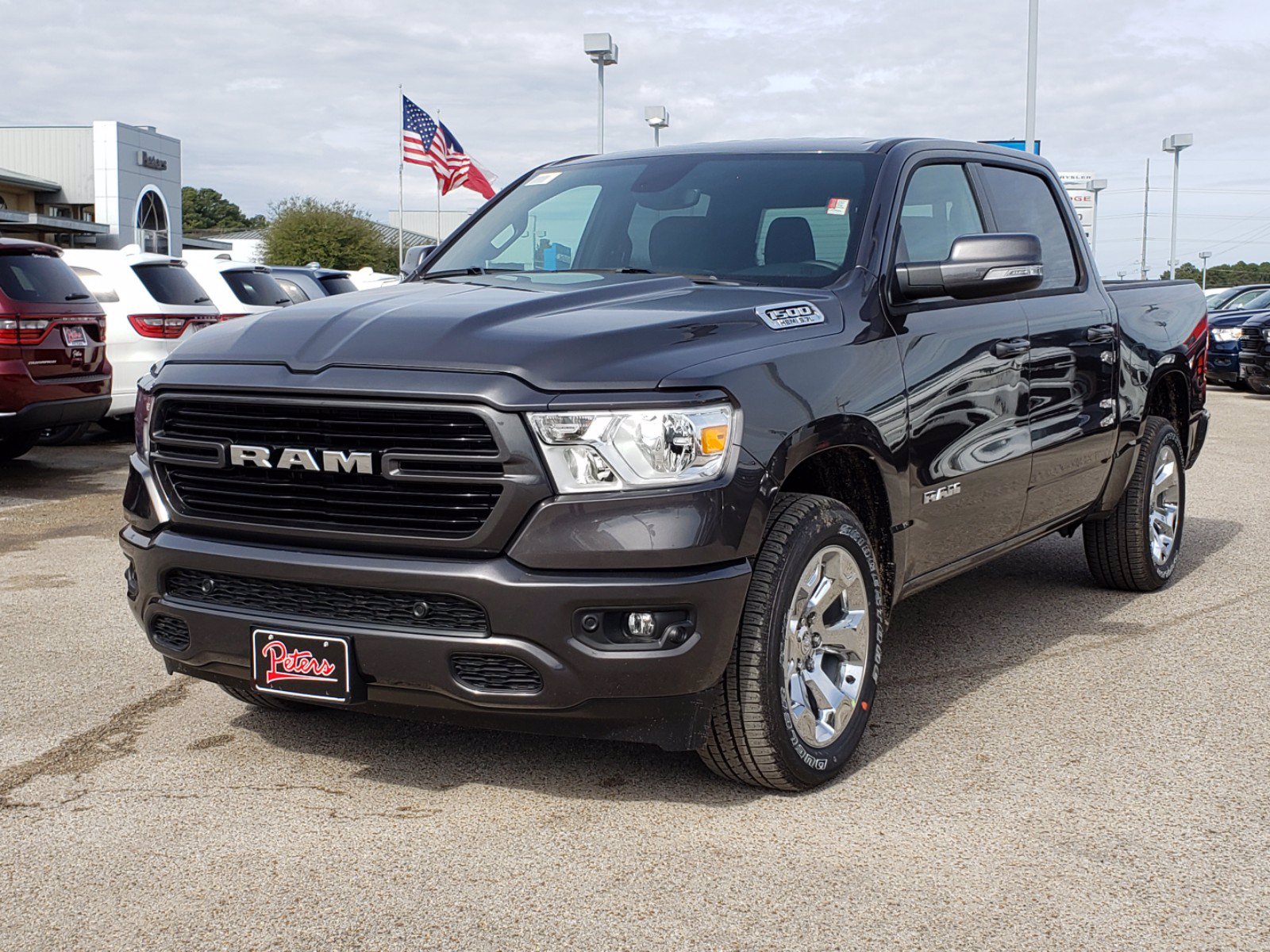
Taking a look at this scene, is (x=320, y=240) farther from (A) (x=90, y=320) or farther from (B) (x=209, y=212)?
(B) (x=209, y=212)

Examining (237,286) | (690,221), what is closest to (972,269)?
(690,221)

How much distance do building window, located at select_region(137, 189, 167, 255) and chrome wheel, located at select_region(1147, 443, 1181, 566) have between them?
51.7 meters

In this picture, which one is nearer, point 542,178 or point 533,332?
point 533,332

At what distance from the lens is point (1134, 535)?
20.7 ft

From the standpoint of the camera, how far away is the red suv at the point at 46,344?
9375 mm

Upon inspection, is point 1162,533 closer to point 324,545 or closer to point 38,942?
point 324,545

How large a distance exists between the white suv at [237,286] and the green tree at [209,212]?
96494mm

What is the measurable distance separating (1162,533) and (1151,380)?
0.76 meters

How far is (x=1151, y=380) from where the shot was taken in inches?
250

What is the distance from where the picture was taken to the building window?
55.2 metres

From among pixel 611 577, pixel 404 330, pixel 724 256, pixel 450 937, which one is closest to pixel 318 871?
pixel 450 937

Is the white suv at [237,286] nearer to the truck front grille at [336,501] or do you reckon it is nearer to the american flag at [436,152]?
the truck front grille at [336,501]

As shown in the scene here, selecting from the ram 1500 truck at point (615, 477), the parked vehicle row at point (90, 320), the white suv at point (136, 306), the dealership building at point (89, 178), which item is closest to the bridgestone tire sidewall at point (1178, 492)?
the ram 1500 truck at point (615, 477)

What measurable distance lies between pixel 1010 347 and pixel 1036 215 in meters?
1.09
